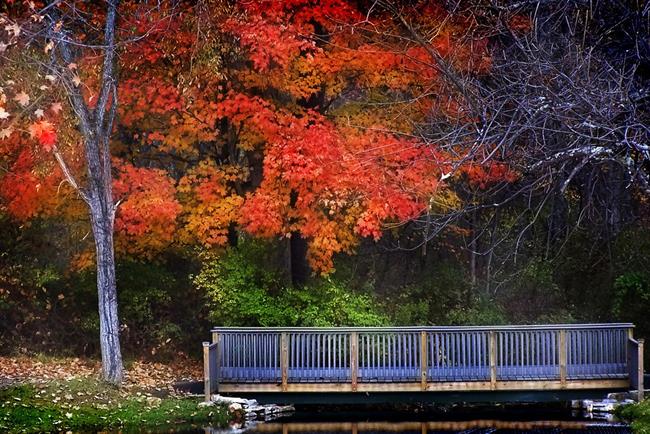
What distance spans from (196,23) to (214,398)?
675 centimetres

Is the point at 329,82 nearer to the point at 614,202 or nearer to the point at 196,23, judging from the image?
the point at 196,23

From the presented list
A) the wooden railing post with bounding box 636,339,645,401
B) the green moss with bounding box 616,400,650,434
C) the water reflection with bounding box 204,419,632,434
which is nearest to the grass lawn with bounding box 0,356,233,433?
the water reflection with bounding box 204,419,632,434

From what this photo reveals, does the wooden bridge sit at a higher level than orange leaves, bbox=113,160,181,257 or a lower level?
lower

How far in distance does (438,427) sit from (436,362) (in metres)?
1.33

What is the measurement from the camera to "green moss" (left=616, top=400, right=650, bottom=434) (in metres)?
15.1

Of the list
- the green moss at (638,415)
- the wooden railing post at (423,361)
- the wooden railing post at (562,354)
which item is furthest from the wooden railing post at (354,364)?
the green moss at (638,415)

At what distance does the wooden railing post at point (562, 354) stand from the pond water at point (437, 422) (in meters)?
0.64

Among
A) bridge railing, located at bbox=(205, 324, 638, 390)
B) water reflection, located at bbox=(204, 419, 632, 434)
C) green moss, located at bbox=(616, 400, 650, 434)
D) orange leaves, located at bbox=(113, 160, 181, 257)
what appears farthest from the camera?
orange leaves, located at bbox=(113, 160, 181, 257)

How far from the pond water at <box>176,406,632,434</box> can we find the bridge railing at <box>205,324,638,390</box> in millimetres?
667

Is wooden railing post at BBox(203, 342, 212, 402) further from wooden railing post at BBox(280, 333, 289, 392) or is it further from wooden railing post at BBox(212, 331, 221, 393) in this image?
wooden railing post at BBox(280, 333, 289, 392)

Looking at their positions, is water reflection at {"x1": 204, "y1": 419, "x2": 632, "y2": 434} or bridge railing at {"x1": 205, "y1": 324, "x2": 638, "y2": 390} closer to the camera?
water reflection at {"x1": 204, "y1": 419, "x2": 632, "y2": 434}


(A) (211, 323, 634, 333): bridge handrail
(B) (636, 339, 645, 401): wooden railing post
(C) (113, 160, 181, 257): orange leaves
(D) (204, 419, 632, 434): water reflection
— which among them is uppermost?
(C) (113, 160, 181, 257): orange leaves

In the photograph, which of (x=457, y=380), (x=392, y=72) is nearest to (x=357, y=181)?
(x=392, y=72)

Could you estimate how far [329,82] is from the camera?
768 inches
